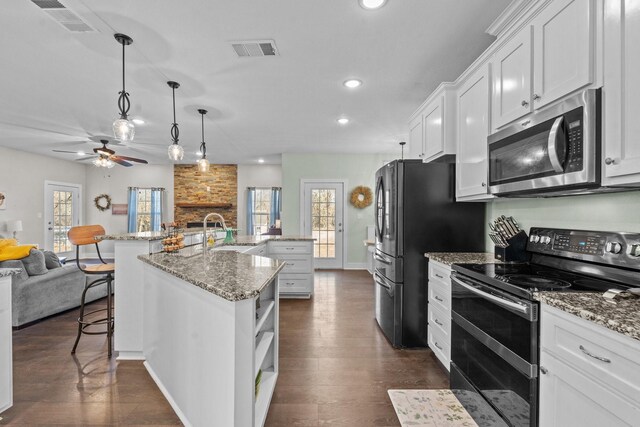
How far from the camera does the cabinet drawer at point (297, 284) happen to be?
4434 mm

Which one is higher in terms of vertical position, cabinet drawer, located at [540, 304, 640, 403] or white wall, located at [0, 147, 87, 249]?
white wall, located at [0, 147, 87, 249]

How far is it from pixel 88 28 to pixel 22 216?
6650 mm

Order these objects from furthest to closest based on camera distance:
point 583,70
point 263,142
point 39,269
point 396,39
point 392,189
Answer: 1. point 263,142
2. point 39,269
3. point 392,189
4. point 396,39
5. point 583,70

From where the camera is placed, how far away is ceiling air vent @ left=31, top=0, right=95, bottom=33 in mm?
1962

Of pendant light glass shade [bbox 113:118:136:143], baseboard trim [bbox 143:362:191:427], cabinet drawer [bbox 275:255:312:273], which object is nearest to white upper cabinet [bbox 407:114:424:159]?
cabinet drawer [bbox 275:255:312:273]

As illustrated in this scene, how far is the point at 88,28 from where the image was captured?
2.21 meters

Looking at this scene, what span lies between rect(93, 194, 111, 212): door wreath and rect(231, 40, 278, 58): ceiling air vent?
7852 mm

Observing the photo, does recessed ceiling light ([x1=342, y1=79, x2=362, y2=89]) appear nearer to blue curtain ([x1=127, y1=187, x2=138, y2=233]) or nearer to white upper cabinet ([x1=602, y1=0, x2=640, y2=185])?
white upper cabinet ([x1=602, y1=0, x2=640, y2=185])

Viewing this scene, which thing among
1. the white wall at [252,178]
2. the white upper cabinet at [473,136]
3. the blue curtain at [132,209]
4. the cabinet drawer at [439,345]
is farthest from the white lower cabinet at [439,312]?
the blue curtain at [132,209]

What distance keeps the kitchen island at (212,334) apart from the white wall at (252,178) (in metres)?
6.22

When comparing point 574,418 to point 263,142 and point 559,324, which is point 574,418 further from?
point 263,142

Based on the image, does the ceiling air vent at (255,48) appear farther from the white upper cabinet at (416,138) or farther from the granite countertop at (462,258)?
the granite countertop at (462,258)

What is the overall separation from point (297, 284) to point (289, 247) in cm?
53

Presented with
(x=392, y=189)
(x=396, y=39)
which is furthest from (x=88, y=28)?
(x=392, y=189)
